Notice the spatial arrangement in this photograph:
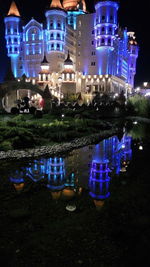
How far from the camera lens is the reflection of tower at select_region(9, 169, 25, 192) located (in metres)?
6.98

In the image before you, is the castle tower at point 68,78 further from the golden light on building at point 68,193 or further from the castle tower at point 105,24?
the golden light on building at point 68,193

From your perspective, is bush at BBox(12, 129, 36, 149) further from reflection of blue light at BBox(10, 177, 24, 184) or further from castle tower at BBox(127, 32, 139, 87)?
castle tower at BBox(127, 32, 139, 87)

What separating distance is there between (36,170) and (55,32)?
194 feet

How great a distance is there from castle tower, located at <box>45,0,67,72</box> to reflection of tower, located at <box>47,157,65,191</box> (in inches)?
2189

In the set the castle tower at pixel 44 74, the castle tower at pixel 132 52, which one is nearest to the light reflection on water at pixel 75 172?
the castle tower at pixel 44 74

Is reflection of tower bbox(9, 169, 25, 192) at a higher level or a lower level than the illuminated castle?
lower

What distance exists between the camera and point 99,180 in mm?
7738

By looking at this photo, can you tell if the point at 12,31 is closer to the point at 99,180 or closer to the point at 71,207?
the point at 99,180

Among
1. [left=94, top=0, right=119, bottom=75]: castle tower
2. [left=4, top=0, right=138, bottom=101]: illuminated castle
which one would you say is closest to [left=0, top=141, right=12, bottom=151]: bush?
[left=4, top=0, right=138, bottom=101]: illuminated castle

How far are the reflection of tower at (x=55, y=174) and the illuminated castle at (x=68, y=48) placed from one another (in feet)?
167

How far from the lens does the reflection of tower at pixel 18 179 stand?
22.9ft

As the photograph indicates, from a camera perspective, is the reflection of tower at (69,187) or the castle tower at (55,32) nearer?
the reflection of tower at (69,187)

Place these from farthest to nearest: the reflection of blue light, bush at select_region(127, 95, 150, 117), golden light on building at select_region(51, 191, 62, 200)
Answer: bush at select_region(127, 95, 150, 117), the reflection of blue light, golden light on building at select_region(51, 191, 62, 200)

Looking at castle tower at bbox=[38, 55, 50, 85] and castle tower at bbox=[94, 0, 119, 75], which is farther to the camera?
castle tower at bbox=[38, 55, 50, 85]
